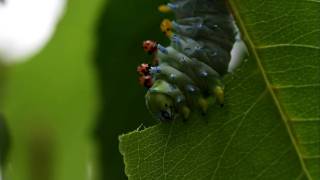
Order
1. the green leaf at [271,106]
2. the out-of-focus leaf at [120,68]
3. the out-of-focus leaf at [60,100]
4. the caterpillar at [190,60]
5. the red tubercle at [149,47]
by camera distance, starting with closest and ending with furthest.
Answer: the green leaf at [271,106] → the caterpillar at [190,60] → the red tubercle at [149,47] → the out-of-focus leaf at [60,100] → the out-of-focus leaf at [120,68]

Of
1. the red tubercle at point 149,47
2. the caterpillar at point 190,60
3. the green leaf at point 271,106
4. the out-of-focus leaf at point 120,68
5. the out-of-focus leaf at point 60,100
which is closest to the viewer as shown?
the green leaf at point 271,106

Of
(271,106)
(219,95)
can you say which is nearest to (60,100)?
(219,95)

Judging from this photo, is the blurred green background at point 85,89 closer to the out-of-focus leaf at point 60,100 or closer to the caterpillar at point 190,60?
the out-of-focus leaf at point 60,100

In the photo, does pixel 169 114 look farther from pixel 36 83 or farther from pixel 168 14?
pixel 36 83

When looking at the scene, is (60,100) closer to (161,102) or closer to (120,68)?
(120,68)

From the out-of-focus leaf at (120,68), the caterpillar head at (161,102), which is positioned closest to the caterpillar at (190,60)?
the caterpillar head at (161,102)

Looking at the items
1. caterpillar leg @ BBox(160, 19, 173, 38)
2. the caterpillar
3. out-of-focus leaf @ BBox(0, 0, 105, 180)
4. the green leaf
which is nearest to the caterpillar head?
the caterpillar
